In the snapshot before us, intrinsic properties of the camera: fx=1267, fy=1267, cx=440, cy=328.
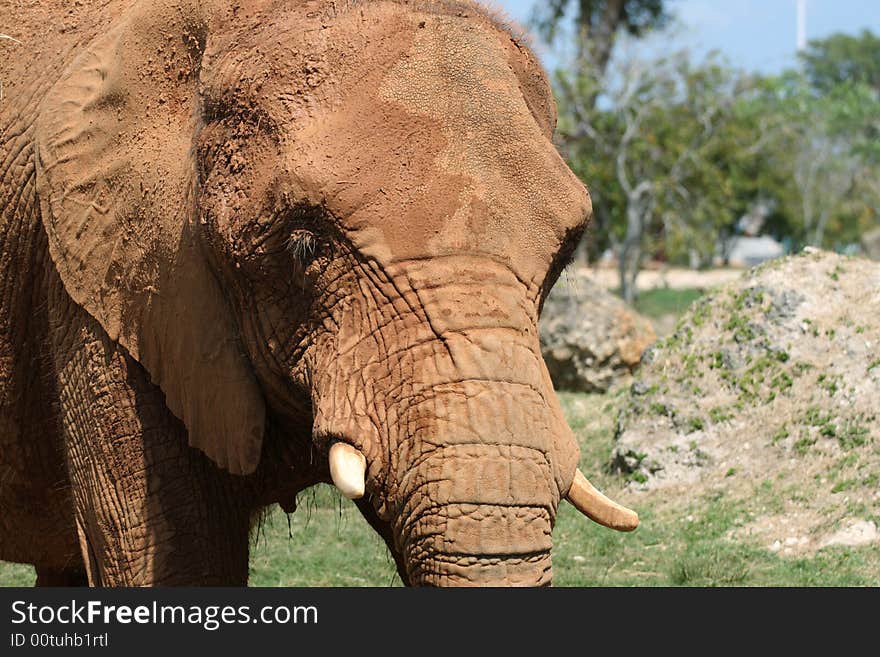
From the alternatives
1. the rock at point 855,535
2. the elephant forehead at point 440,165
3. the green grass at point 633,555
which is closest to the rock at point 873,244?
the green grass at point 633,555

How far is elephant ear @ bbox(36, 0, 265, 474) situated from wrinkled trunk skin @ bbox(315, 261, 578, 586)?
0.46 m

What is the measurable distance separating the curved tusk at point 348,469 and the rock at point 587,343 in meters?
8.56

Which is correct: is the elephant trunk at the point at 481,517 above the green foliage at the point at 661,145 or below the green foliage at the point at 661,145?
above

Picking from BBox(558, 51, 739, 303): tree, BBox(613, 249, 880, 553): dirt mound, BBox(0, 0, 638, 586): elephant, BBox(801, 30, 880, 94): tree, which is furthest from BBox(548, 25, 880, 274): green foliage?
BBox(801, 30, 880, 94): tree

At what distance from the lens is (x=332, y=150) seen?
9.55 ft

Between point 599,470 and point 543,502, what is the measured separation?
534 centimetres

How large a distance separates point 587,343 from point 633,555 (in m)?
4.88

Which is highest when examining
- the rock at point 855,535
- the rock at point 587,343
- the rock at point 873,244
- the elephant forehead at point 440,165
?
the elephant forehead at point 440,165

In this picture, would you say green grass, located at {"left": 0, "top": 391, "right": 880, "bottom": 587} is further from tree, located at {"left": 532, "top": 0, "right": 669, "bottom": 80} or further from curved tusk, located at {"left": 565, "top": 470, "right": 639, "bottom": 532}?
tree, located at {"left": 532, "top": 0, "right": 669, "bottom": 80}

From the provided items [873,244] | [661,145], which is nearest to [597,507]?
[661,145]

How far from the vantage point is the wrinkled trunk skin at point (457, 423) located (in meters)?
2.65

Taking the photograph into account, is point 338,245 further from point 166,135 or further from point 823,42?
point 823,42

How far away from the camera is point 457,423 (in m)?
2.71

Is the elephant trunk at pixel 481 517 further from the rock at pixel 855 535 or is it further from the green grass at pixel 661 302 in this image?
the green grass at pixel 661 302
